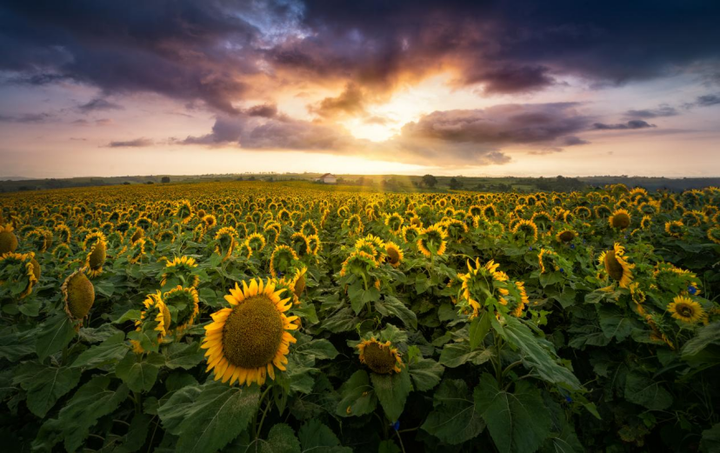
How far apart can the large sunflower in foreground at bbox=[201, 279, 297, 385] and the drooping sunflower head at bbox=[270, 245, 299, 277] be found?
2.23m

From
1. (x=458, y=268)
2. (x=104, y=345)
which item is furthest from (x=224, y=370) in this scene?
(x=458, y=268)

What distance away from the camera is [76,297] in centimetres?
240

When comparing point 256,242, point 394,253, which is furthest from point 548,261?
point 256,242

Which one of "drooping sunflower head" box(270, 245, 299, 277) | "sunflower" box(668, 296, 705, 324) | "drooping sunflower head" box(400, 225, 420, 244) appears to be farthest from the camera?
"drooping sunflower head" box(400, 225, 420, 244)

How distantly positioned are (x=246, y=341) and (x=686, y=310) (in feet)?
14.5

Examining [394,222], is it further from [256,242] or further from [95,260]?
[95,260]

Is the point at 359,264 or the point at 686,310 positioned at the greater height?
the point at 359,264

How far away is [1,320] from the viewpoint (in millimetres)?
3871

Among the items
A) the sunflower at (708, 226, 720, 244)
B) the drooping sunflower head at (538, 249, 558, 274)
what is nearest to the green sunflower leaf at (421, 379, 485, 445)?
the drooping sunflower head at (538, 249, 558, 274)

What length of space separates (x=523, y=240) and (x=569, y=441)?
4.80 m

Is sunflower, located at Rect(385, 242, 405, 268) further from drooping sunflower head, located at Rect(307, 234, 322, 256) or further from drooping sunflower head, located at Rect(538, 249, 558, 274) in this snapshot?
drooping sunflower head, located at Rect(538, 249, 558, 274)

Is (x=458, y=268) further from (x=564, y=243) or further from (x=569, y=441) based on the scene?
(x=569, y=441)

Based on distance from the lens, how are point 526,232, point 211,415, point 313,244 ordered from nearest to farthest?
point 211,415 → point 313,244 → point 526,232

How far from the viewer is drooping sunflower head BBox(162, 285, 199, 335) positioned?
2.85m
